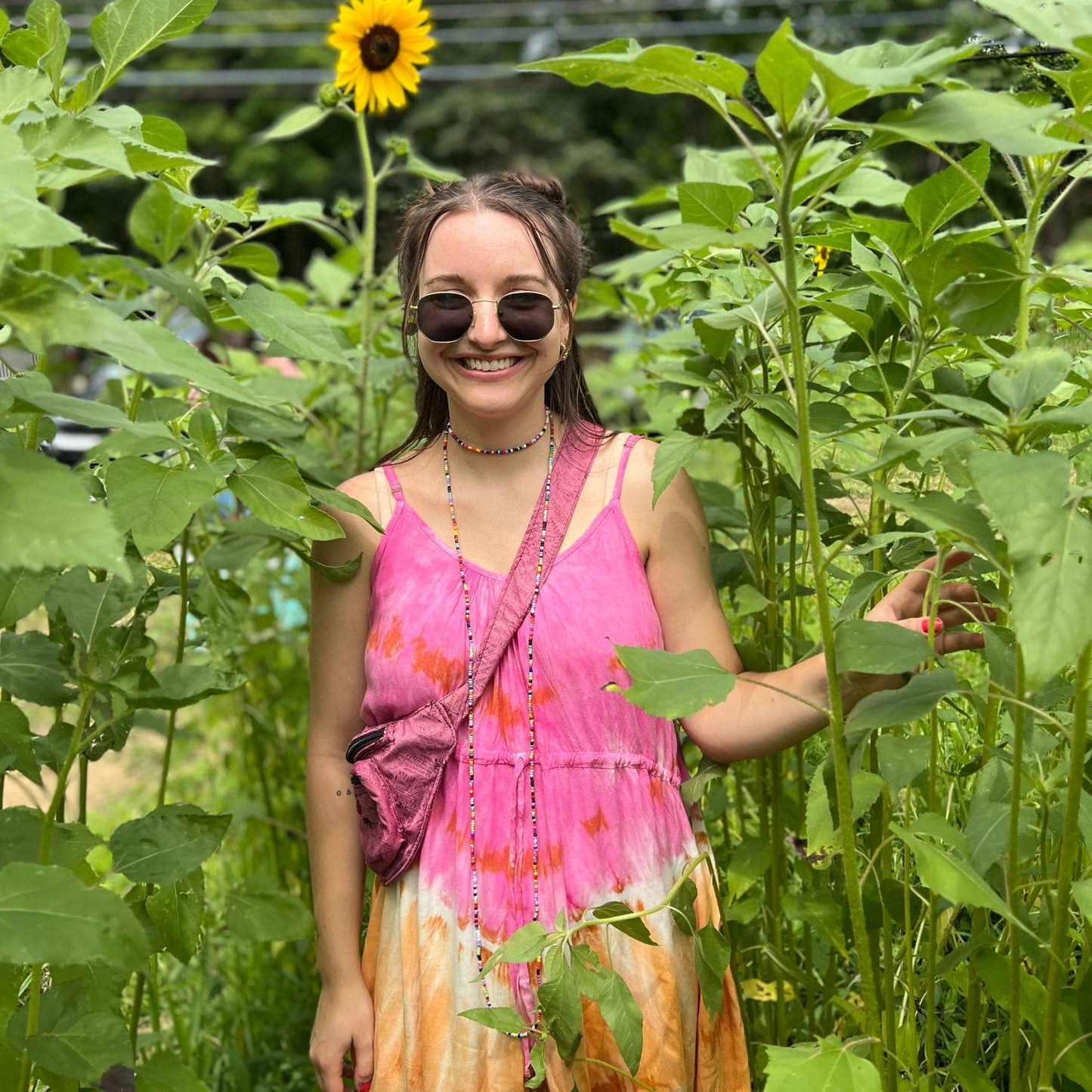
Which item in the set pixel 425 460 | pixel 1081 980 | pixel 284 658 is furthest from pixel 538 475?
pixel 284 658

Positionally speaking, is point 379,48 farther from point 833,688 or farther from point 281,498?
point 833,688

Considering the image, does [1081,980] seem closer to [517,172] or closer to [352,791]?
[352,791]

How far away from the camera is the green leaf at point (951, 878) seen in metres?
1.00

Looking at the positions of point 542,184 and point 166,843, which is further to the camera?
point 542,184

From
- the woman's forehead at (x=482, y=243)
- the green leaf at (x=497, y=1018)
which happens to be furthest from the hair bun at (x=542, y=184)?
the green leaf at (x=497, y=1018)

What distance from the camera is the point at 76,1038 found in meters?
1.23

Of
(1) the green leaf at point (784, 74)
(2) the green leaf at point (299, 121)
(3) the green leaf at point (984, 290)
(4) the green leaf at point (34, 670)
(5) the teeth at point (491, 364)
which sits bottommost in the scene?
(4) the green leaf at point (34, 670)

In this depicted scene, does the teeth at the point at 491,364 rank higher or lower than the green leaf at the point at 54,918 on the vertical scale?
higher

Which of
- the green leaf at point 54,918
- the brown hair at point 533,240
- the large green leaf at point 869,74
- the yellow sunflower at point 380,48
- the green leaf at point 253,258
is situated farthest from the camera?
the yellow sunflower at point 380,48

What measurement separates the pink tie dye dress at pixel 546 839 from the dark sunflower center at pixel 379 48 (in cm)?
90

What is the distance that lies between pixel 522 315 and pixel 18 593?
23.7 inches

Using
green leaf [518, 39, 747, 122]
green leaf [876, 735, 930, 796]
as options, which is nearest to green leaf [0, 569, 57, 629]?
green leaf [518, 39, 747, 122]

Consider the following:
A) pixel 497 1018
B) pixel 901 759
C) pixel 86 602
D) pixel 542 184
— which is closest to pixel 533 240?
pixel 542 184

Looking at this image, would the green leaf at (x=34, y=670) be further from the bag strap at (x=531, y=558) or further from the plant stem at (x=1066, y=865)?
the plant stem at (x=1066, y=865)
